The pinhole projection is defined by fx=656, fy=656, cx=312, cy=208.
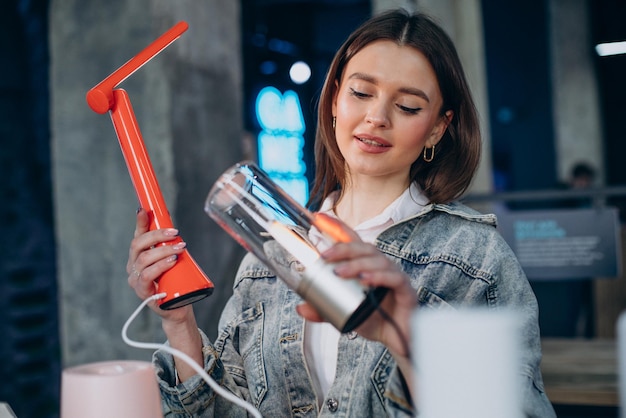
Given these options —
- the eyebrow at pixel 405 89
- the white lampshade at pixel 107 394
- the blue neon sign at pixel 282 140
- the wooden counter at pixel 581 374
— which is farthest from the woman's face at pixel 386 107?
the blue neon sign at pixel 282 140

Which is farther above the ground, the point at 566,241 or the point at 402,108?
the point at 402,108

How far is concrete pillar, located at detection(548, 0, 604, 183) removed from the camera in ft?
22.6

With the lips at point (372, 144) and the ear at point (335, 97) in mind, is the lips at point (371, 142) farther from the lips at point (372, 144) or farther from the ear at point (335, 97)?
the ear at point (335, 97)

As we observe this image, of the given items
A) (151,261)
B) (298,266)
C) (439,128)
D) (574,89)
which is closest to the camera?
(298,266)

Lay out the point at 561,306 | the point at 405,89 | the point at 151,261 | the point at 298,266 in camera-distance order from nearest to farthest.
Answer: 1. the point at 298,266
2. the point at 151,261
3. the point at 405,89
4. the point at 561,306

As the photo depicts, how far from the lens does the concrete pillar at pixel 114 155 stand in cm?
270

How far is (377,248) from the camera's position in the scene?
1.22 meters

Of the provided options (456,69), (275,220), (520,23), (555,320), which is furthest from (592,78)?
(275,220)

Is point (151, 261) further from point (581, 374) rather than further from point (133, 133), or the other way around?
point (581, 374)

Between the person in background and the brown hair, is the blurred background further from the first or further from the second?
the person in background

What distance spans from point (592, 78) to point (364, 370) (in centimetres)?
672

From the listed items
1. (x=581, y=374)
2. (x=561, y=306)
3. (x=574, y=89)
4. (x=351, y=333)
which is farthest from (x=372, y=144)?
(x=574, y=89)

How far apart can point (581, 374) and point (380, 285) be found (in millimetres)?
2093

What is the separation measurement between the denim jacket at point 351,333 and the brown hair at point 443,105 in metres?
0.08
